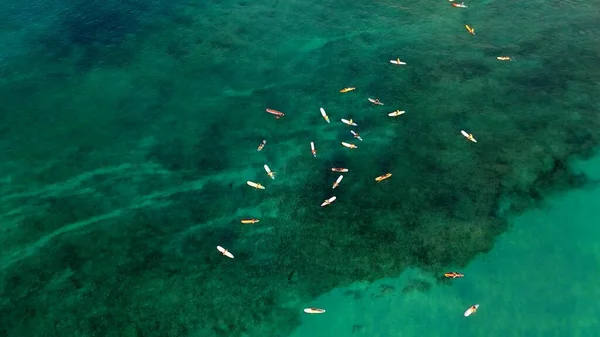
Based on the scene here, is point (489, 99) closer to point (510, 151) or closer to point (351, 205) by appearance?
point (510, 151)

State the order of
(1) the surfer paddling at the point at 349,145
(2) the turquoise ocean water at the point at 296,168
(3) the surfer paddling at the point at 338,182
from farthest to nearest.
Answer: (1) the surfer paddling at the point at 349,145
(3) the surfer paddling at the point at 338,182
(2) the turquoise ocean water at the point at 296,168

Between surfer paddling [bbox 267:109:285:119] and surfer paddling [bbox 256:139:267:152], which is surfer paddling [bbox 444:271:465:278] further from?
surfer paddling [bbox 267:109:285:119]

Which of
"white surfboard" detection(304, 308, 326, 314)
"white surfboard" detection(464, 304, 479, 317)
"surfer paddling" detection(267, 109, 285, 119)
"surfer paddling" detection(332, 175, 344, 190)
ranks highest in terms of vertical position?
"surfer paddling" detection(267, 109, 285, 119)

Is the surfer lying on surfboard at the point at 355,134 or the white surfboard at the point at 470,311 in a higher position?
the surfer lying on surfboard at the point at 355,134

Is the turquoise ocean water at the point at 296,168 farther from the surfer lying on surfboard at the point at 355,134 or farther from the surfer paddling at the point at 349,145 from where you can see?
the surfer paddling at the point at 349,145

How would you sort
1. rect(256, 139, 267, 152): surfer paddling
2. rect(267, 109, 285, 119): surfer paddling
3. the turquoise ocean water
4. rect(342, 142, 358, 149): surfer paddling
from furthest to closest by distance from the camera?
rect(267, 109, 285, 119): surfer paddling → rect(256, 139, 267, 152): surfer paddling → rect(342, 142, 358, 149): surfer paddling → the turquoise ocean water

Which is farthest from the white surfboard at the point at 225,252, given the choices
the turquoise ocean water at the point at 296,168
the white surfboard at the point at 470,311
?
the white surfboard at the point at 470,311

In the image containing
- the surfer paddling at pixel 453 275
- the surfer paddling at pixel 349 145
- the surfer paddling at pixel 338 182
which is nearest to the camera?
the surfer paddling at pixel 453 275

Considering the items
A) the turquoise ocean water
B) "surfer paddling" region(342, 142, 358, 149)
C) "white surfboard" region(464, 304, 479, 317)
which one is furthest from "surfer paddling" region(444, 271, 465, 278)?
"surfer paddling" region(342, 142, 358, 149)

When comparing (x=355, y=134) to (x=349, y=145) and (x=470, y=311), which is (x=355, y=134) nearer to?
(x=349, y=145)

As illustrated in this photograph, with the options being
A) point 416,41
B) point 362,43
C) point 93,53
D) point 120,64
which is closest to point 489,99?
point 416,41

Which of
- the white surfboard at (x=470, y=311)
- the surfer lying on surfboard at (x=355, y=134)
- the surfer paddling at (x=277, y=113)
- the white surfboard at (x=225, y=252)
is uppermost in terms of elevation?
the surfer paddling at (x=277, y=113)
